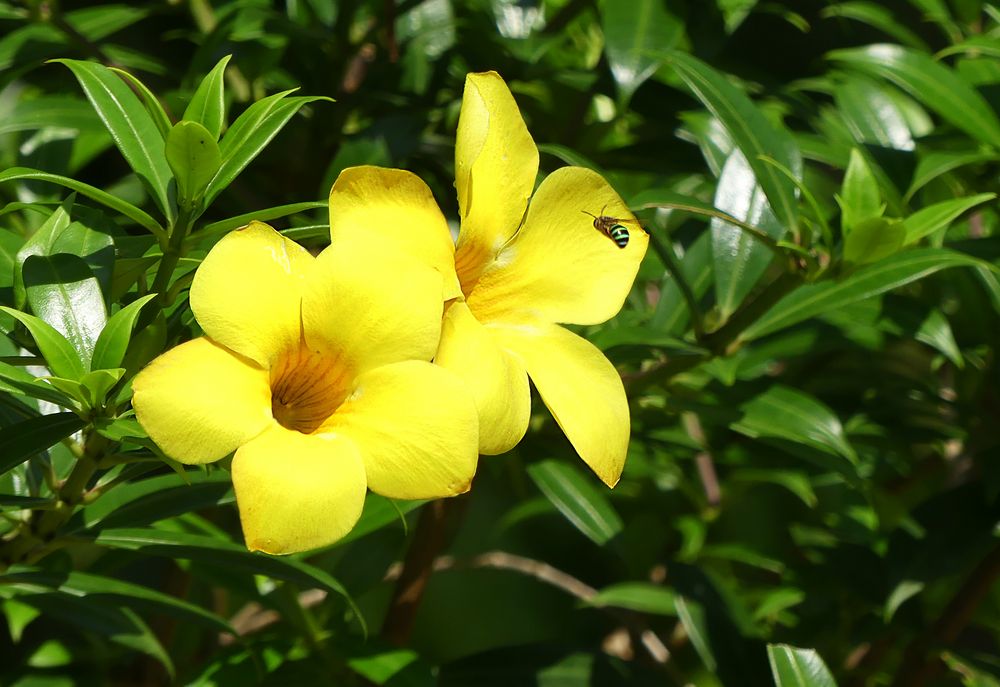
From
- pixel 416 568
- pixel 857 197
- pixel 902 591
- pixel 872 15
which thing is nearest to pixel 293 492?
pixel 857 197

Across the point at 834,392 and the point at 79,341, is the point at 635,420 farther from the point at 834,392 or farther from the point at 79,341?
the point at 79,341

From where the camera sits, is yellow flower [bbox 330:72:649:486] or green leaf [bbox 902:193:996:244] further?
green leaf [bbox 902:193:996:244]

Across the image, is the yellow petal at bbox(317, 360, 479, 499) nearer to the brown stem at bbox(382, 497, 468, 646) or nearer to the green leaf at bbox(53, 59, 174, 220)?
the green leaf at bbox(53, 59, 174, 220)

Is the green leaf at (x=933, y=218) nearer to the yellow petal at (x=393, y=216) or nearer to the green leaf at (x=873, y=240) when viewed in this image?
the green leaf at (x=873, y=240)

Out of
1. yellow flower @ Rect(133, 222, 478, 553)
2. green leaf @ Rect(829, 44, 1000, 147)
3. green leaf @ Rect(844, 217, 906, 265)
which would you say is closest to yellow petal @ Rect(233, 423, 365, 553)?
yellow flower @ Rect(133, 222, 478, 553)

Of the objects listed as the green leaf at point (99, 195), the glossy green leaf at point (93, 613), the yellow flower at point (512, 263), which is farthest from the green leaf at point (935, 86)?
the glossy green leaf at point (93, 613)

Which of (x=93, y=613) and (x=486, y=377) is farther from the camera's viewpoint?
(x=93, y=613)

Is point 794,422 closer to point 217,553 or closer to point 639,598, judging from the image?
point 639,598
